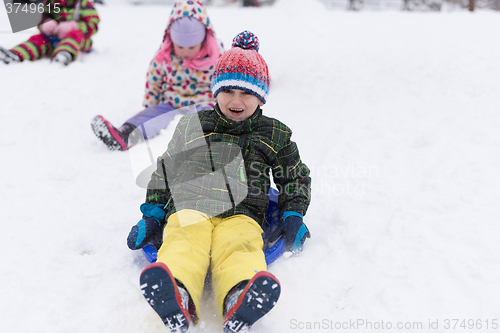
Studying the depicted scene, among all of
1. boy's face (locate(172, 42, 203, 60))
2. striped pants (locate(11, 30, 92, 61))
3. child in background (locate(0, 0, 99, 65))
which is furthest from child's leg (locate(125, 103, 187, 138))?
striped pants (locate(11, 30, 92, 61))

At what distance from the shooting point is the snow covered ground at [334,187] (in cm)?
133

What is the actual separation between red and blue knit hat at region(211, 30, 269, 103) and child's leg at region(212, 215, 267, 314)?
579 mm

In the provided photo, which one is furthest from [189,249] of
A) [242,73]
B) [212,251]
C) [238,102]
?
[242,73]

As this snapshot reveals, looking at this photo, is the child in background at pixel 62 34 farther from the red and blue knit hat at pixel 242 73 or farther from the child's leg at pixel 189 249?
the child's leg at pixel 189 249

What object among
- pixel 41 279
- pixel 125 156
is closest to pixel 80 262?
pixel 41 279

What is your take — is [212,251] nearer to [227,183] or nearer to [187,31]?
[227,183]

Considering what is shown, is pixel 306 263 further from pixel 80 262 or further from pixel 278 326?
pixel 80 262

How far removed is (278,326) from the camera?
4.19 ft

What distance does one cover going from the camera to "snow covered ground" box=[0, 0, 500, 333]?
1.33m

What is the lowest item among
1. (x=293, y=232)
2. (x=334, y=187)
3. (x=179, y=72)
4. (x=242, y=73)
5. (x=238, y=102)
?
(x=334, y=187)

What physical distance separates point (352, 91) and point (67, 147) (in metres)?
2.43

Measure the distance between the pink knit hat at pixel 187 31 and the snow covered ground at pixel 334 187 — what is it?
0.71 m

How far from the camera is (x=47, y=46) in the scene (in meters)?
4.25

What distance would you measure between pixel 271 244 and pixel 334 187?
0.68 metres
